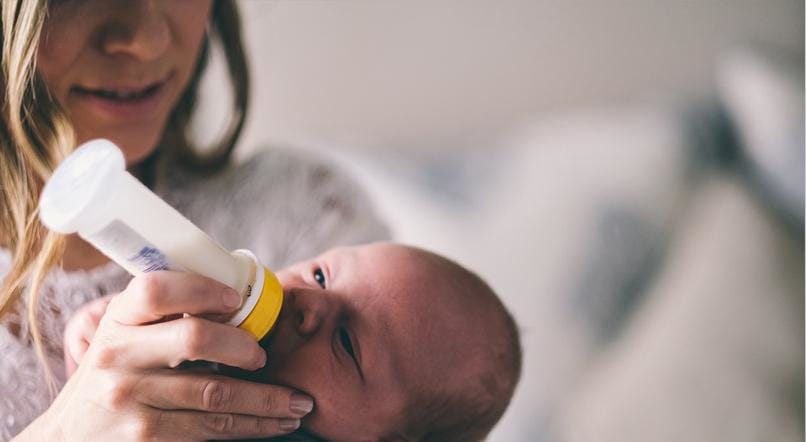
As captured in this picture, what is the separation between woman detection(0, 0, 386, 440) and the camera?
545 mm

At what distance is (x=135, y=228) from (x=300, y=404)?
209mm

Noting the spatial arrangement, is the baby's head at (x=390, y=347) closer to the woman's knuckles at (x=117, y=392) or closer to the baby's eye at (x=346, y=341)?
the baby's eye at (x=346, y=341)

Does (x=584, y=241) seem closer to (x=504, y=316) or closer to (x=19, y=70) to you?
(x=504, y=316)

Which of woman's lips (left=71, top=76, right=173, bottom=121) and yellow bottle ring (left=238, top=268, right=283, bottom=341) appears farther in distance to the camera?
woman's lips (left=71, top=76, right=173, bottom=121)

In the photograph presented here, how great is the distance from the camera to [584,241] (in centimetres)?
91

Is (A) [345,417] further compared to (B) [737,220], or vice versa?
(B) [737,220]

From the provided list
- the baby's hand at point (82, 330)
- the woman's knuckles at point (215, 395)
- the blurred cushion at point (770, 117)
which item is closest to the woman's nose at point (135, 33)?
the baby's hand at point (82, 330)

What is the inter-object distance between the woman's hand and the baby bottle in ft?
0.06

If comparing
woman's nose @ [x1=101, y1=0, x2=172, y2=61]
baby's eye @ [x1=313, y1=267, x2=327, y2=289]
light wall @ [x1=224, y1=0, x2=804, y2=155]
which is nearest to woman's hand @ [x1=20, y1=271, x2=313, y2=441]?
baby's eye @ [x1=313, y1=267, x2=327, y2=289]

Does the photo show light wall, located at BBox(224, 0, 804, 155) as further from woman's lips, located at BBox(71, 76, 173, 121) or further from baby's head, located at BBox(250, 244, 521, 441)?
baby's head, located at BBox(250, 244, 521, 441)

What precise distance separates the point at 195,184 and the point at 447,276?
17.4 inches

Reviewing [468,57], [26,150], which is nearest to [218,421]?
[26,150]

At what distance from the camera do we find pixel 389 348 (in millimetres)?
637

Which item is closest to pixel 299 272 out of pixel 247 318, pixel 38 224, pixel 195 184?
pixel 247 318
